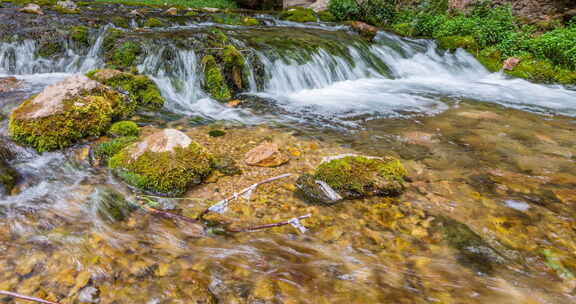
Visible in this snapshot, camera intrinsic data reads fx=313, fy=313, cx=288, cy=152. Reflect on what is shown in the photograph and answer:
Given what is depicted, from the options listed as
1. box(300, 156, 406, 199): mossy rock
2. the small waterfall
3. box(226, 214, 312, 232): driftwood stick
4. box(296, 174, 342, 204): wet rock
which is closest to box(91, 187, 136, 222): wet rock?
box(226, 214, 312, 232): driftwood stick

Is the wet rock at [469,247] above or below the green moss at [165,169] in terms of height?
below

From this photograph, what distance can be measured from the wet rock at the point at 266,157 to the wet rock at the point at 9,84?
531cm

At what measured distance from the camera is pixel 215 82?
6715mm

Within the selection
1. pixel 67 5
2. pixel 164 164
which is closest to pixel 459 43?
pixel 164 164

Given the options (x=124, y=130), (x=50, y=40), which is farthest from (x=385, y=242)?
(x=50, y=40)

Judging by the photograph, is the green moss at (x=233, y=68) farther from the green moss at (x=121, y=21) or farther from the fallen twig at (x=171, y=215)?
the green moss at (x=121, y=21)

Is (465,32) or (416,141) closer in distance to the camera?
(416,141)

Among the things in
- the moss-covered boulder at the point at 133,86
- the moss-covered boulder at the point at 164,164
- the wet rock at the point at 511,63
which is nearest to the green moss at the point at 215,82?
the moss-covered boulder at the point at 133,86

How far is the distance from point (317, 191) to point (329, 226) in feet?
1.57

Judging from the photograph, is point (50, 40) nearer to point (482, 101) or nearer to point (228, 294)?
point (228, 294)

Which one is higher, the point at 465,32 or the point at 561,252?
the point at 465,32

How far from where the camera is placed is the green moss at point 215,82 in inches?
260

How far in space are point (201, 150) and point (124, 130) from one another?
61.6 inches

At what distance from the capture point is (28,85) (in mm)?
6375
